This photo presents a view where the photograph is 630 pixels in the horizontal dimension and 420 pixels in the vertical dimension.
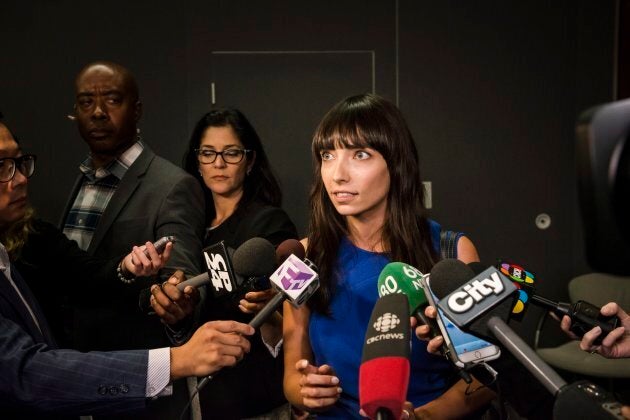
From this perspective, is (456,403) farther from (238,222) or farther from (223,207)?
(223,207)

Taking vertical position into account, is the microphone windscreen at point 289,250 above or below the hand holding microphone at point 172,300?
above

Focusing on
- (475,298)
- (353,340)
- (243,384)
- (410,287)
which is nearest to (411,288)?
(410,287)

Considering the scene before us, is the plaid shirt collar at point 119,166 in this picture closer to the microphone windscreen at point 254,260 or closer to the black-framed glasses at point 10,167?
the black-framed glasses at point 10,167

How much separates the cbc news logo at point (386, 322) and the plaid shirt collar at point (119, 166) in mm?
1804

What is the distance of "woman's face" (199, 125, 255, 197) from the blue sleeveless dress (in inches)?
43.4

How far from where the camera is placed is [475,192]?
4.84 metres

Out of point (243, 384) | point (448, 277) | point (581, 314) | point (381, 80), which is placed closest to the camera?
point (448, 277)

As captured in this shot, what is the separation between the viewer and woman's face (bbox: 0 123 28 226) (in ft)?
6.37

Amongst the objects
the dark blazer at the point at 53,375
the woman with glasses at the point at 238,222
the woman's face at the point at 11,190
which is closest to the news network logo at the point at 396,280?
the dark blazer at the point at 53,375

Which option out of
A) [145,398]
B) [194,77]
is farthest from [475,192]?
[145,398]

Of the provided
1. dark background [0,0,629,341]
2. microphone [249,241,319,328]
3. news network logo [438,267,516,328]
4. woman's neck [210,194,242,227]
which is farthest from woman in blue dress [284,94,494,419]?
dark background [0,0,629,341]

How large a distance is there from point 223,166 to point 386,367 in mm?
1958

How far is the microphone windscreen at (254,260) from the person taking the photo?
67.4 inches

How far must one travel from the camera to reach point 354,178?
1.91 meters
